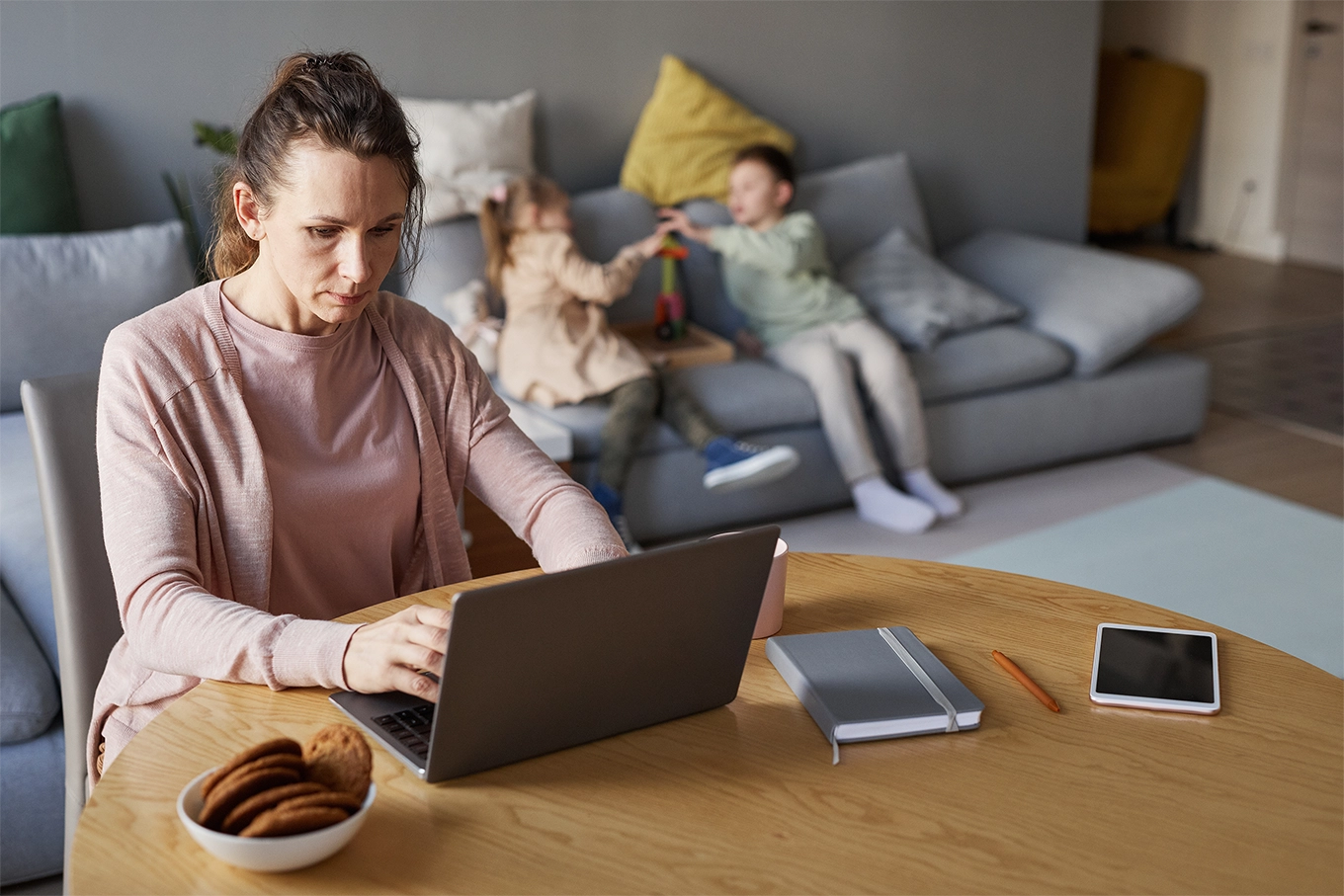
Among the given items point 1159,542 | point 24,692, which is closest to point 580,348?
point 1159,542

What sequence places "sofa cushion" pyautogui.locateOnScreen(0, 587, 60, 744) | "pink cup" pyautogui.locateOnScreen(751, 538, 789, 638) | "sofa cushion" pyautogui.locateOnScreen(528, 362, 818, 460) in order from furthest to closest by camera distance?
"sofa cushion" pyautogui.locateOnScreen(528, 362, 818, 460) < "sofa cushion" pyautogui.locateOnScreen(0, 587, 60, 744) < "pink cup" pyautogui.locateOnScreen(751, 538, 789, 638)

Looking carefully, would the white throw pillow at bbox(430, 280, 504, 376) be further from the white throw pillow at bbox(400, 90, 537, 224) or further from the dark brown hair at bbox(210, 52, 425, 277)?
the dark brown hair at bbox(210, 52, 425, 277)

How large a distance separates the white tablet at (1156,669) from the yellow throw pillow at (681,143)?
102 inches

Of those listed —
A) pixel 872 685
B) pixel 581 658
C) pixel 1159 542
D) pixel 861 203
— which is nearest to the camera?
pixel 581 658

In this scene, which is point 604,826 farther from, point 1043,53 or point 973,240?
point 1043,53

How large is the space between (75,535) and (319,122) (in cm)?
58

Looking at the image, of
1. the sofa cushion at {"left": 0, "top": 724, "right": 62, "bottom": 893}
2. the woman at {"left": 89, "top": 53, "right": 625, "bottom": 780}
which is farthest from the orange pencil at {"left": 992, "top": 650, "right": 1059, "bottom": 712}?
the sofa cushion at {"left": 0, "top": 724, "right": 62, "bottom": 893}

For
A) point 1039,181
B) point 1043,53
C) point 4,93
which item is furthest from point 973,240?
point 4,93

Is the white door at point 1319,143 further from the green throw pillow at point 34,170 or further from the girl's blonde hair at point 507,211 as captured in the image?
the green throw pillow at point 34,170

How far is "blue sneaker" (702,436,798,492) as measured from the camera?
294cm

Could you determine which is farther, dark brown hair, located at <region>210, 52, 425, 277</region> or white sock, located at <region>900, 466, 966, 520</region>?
white sock, located at <region>900, 466, 966, 520</region>

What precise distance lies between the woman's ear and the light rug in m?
1.89

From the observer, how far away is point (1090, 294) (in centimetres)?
376

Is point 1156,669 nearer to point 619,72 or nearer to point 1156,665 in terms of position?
point 1156,665
